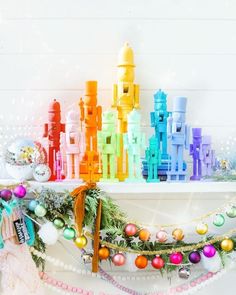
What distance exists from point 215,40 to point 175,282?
80 cm

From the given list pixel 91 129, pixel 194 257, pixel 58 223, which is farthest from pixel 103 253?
pixel 91 129

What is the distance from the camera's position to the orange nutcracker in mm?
2076

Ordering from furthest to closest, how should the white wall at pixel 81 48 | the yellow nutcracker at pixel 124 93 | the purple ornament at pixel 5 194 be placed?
the white wall at pixel 81 48 → the yellow nutcracker at pixel 124 93 → the purple ornament at pixel 5 194

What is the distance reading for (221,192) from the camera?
86.0 inches

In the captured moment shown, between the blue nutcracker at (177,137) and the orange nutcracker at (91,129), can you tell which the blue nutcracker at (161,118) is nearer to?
the blue nutcracker at (177,137)

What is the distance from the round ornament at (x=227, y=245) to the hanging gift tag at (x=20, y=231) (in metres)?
0.60

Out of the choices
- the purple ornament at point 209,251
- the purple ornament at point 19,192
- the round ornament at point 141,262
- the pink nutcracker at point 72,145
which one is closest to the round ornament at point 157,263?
the round ornament at point 141,262

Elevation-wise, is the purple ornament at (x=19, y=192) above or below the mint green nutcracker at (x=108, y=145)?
below

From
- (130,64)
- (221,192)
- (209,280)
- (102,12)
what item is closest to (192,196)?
(221,192)

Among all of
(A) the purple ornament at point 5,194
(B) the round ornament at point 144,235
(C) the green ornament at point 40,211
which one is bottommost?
(B) the round ornament at point 144,235

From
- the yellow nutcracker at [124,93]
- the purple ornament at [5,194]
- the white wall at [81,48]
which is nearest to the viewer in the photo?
the purple ornament at [5,194]

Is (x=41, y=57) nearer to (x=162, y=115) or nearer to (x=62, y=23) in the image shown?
(x=62, y=23)

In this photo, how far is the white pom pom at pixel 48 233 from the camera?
6.65ft

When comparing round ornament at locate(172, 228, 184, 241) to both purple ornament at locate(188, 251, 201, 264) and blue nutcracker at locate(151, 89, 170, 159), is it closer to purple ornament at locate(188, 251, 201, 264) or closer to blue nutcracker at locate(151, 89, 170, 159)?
purple ornament at locate(188, 251, 201, 264)
